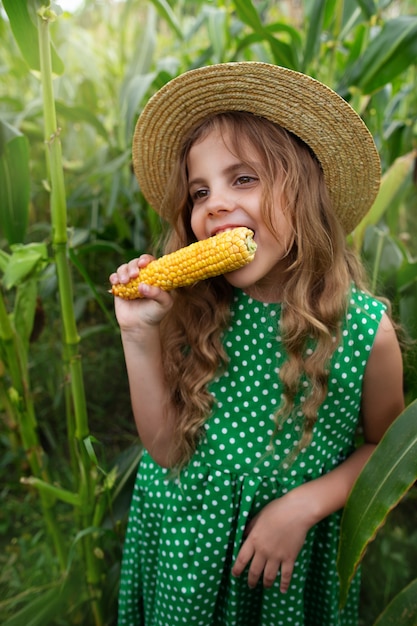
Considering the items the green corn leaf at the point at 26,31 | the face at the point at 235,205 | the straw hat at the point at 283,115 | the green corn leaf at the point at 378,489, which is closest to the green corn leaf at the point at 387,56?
the straw hat at the point at 283,115

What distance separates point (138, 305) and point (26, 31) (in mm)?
480

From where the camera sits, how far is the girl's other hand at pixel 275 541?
101 centimetres

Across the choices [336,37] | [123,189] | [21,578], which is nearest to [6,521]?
[21,578]

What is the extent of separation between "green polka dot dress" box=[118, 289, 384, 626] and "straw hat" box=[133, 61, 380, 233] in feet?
0.68

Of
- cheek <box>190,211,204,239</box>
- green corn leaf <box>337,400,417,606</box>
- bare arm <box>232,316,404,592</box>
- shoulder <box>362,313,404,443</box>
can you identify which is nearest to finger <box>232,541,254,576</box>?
bare arm <box>232,316,404,592</box>

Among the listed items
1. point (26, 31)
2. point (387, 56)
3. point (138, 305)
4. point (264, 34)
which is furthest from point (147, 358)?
point (387, 56)

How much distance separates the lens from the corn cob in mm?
814

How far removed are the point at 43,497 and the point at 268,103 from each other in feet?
3.22

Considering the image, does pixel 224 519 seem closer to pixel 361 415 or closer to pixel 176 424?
pixel 176 424

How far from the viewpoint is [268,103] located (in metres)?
0.92

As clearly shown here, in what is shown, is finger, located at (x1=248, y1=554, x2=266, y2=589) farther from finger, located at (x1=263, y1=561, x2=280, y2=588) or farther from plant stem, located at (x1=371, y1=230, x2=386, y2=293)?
plant stem, located at (x1=371, y1=230, x2=386, y2=293)

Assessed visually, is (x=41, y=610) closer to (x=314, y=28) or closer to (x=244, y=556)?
(x=244, y=556)

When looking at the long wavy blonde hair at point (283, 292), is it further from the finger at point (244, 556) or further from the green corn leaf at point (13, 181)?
the green corn leaf at point (13, 181)

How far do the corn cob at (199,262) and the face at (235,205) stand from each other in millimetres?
65
